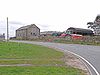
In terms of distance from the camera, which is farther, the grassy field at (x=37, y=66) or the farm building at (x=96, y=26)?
the farm building at (x=96, y=26)

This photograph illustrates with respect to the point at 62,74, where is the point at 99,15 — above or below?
above

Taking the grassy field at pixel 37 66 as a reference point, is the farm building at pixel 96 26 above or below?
above

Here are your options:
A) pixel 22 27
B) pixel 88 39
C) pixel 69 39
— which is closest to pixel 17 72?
pixel 88 39

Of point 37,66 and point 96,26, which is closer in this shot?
point 37,66

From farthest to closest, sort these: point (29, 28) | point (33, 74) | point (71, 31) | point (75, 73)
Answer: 1. point (29, 28)
2. point (71, 31)
3. point (75, 73)
4. point (33, 74)

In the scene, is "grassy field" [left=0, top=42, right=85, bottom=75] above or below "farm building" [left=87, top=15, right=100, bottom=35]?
below

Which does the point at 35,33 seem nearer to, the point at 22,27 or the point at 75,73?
the point at 22,27

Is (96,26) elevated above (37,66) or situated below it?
above

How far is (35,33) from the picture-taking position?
108750mm

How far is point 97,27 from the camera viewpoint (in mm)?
96062

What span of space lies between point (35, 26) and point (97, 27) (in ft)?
81.5

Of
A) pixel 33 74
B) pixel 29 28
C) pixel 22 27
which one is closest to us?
pixel 33 74

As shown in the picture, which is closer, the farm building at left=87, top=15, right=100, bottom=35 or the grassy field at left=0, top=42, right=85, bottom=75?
the grassy field at left=0, top=42, right=85, bottom=75

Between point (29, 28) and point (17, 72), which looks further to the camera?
point (29, 28)
